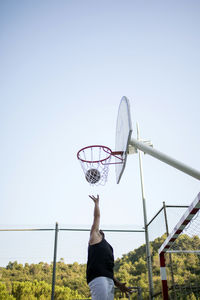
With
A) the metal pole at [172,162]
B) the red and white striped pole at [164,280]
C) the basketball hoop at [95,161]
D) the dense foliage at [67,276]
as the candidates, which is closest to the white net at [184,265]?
the dense foliage at [67,276]

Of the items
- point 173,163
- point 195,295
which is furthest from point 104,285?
point 195,295

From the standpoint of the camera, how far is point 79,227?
7457mm

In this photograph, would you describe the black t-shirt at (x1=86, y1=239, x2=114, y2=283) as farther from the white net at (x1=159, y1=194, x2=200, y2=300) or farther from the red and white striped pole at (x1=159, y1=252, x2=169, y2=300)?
the red and white striped pole at (x1=159, y1=252, x2=169, y2=300)

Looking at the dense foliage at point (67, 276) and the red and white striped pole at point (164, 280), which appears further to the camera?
the dense foliage at point (67, 276)

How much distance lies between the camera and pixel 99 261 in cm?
272

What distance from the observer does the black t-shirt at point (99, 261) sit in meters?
2.67

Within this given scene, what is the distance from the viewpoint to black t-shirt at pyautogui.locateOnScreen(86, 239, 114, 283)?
2668 mm

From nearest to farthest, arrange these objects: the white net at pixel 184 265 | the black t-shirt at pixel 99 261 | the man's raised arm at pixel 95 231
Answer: the black t-shirt at pixel 99 261, the man's raised arm at pixel 95 231, the white net at pixel 184 265

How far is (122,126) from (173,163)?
5.81ft

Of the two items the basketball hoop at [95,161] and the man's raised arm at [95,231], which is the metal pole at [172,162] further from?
the basketball hoop at [95,161]

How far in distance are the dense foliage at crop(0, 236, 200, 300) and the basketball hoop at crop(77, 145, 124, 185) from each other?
2.52 metres

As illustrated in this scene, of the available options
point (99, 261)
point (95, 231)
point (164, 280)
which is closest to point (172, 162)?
point (95, 231)

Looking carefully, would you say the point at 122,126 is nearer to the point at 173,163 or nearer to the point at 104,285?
the point at 173,163

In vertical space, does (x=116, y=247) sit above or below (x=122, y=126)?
below
